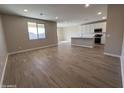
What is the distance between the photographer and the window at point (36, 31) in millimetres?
5741

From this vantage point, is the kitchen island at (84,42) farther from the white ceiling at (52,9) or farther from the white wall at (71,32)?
the white wall at (71,32)

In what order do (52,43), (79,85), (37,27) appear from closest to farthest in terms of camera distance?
(79,85), (37,27), (52,43)

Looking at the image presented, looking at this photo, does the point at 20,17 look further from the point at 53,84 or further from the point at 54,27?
A: the point at 53,84

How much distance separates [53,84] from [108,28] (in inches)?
138

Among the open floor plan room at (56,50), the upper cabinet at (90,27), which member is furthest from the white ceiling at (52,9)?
the upper cabinet at (90,27)

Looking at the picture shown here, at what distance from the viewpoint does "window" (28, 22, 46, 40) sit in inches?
226

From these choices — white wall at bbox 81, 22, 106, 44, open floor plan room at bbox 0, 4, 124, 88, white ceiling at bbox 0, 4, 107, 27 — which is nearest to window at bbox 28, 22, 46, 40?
open floor plan room at bbox 0, 4, 124, 88

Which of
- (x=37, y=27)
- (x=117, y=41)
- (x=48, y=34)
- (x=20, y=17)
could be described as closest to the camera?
(x=117, y=41)

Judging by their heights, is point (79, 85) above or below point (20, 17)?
below

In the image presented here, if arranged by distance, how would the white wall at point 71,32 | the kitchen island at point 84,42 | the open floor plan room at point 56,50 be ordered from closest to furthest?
the open floor plan room at point 56,50 < the kitchen island at point 84,42 < the white wall at point 71,32

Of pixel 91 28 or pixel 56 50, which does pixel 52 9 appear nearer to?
pixel 56 50

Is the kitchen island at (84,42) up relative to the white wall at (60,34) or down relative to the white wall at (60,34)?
down

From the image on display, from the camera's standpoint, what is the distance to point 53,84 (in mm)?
1870

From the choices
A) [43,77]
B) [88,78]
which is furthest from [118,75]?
[43,77]
